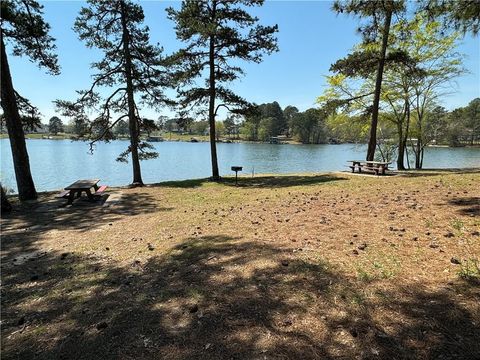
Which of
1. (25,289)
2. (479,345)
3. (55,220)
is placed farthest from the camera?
(55,220)

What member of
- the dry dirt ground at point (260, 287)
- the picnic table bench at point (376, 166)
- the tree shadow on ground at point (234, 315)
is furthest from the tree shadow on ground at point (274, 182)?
the tree shadow on ground at point (234, 315)

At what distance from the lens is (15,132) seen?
11859mm

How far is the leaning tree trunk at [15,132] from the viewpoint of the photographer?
11.5 meters

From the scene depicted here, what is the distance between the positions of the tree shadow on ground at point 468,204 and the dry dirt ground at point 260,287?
0.12ft

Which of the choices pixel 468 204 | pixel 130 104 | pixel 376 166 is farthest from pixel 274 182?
pixel 468 204

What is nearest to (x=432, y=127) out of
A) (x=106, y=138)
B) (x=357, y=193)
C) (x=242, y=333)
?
(x=357, y=193)

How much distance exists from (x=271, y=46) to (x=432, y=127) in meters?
22.1

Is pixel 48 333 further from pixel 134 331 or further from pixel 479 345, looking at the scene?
pixel 479 345

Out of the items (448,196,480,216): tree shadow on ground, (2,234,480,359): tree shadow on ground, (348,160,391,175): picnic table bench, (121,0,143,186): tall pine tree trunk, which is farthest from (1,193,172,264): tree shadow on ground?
(348,160,391,175): picnic table bench

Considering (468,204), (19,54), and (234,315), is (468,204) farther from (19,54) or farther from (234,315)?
(19,54)

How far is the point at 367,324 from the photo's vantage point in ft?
9.86

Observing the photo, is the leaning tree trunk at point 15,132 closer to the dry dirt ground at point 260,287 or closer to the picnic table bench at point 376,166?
the dry dirt ground at point 260,287

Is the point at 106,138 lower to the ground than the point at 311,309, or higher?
higher

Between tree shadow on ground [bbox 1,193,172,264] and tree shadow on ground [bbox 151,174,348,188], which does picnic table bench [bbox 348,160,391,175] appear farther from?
tree shadow on ground [bbox 1,193,172,264]
